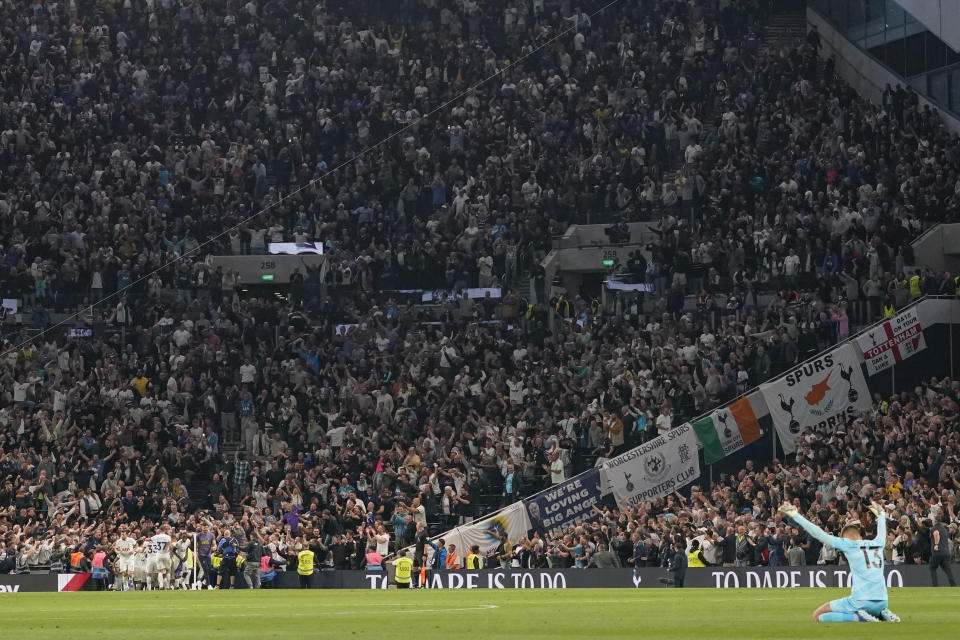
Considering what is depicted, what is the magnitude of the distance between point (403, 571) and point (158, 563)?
763 cm

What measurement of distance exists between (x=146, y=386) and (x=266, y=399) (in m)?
3.80

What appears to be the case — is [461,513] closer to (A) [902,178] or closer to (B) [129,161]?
(A) [902,178]

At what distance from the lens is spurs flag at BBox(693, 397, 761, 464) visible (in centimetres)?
4106

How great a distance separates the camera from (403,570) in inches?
1474

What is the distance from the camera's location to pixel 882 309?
4406 cm

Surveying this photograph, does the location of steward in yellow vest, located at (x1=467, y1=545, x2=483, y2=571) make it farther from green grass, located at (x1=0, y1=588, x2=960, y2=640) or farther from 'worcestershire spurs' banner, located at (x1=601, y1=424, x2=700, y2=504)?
green grass, located at (x1=0, y1=588, x2=960, y2=640)

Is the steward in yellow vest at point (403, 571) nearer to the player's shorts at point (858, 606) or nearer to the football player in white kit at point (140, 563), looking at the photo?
the football player in white kit at point (140, 563)

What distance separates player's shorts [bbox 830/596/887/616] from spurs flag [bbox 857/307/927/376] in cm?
2421

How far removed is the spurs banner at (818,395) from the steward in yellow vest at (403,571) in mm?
10419

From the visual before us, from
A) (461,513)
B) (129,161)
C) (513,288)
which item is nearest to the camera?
(461,513)

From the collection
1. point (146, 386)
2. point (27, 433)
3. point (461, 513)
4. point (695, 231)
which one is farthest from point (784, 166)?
point (27, 433)

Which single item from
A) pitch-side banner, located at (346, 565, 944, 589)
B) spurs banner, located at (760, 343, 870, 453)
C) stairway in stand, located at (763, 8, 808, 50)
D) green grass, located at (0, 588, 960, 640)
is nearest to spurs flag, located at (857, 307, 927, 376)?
spurs banner, located at (760, 343, 870, 453)

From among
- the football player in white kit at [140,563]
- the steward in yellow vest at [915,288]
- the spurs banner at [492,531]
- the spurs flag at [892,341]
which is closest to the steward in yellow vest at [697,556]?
the spurs banner at [492,531]

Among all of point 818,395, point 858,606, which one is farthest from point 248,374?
point 858,606
